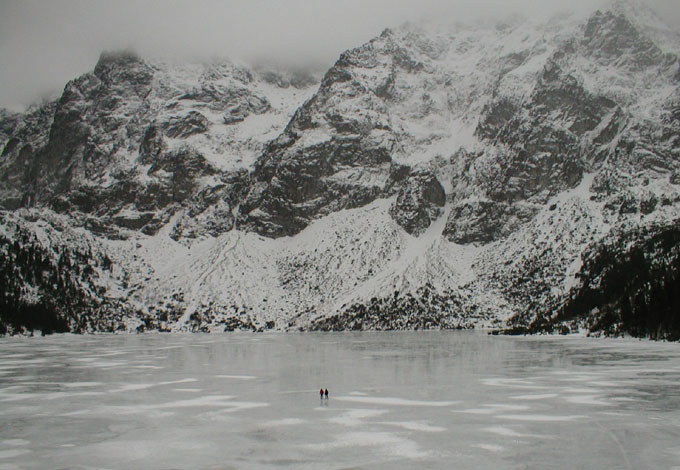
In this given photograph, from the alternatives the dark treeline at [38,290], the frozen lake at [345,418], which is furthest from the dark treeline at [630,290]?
the dark treeline at [38,290]

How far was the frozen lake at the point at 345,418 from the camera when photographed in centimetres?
2116

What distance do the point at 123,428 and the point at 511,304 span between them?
165124 mm

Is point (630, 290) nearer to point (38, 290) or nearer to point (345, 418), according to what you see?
point (345, 418)

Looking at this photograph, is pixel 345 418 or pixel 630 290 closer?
pixel 345 418

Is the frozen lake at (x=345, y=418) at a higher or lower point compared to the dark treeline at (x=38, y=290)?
lower

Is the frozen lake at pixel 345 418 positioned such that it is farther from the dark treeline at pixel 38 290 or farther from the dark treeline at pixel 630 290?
the dark treeline at pixel 38 290

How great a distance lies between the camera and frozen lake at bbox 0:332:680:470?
21156mm

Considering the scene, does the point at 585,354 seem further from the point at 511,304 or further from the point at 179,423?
the point at 511,304

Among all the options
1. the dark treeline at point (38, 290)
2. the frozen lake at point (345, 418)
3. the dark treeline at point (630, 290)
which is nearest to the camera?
the frozen lake at point (345, 418)

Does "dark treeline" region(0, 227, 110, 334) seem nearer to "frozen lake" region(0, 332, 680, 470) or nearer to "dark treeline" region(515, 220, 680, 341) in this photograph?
"frozen lake" region(0, 332, 680, 470)

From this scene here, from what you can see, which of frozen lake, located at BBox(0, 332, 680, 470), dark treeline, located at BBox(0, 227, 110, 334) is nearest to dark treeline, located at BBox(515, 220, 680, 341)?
frozen lake, located at BBox(0, 332, 680, 470)

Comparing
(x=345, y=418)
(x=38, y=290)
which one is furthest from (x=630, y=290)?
(x=38, y=290)

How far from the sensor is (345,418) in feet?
94.3

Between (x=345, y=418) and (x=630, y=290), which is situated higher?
(x=630, y=290)
